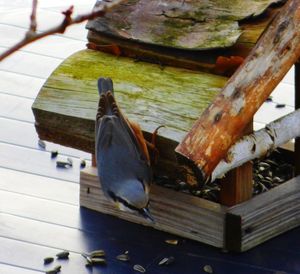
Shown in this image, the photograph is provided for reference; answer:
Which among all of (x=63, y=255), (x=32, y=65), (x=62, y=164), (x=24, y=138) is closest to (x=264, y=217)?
(x=63, y=255)

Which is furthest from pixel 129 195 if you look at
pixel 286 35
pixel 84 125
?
pixel 286 35

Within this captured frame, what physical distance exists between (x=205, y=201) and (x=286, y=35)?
2.35 ft

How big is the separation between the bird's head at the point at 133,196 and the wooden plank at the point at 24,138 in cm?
94

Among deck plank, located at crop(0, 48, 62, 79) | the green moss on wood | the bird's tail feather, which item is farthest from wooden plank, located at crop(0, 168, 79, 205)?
deck plank, located at crop(0, 48, 62, 79)

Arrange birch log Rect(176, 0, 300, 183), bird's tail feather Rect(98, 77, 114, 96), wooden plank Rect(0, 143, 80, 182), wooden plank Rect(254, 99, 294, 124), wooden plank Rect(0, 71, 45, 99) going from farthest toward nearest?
wooden plank Rect(0, 71, 45, 99) → wooden plank Rect(254, 99, 294, 124) → wooden plank Rect(0, 143, 80, 182) → bird's tail feather Rect(98, 77, 114, 96) → birch log Rect(176, 0, 300, 183)

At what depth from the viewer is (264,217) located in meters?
3.07

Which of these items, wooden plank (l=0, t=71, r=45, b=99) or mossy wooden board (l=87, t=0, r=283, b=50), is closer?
mossy wooden board (l=87, t=0, r=283, b=50)

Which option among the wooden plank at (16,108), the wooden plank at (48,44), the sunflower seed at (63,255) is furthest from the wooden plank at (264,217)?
the wooden plank at (48,44)

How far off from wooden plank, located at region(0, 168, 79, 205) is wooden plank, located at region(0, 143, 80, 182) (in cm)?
4

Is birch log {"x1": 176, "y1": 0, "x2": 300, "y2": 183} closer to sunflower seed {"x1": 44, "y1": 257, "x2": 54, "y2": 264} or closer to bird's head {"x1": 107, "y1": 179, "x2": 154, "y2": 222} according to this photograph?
bird's head {"x1": 107, "y1": 179, "x2": 154, "y2": 222}

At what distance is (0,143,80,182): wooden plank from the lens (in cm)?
369

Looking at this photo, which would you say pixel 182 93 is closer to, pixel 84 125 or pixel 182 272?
pixel 84 125

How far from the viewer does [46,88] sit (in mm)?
3100

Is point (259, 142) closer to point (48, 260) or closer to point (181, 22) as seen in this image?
point (181, 22)
